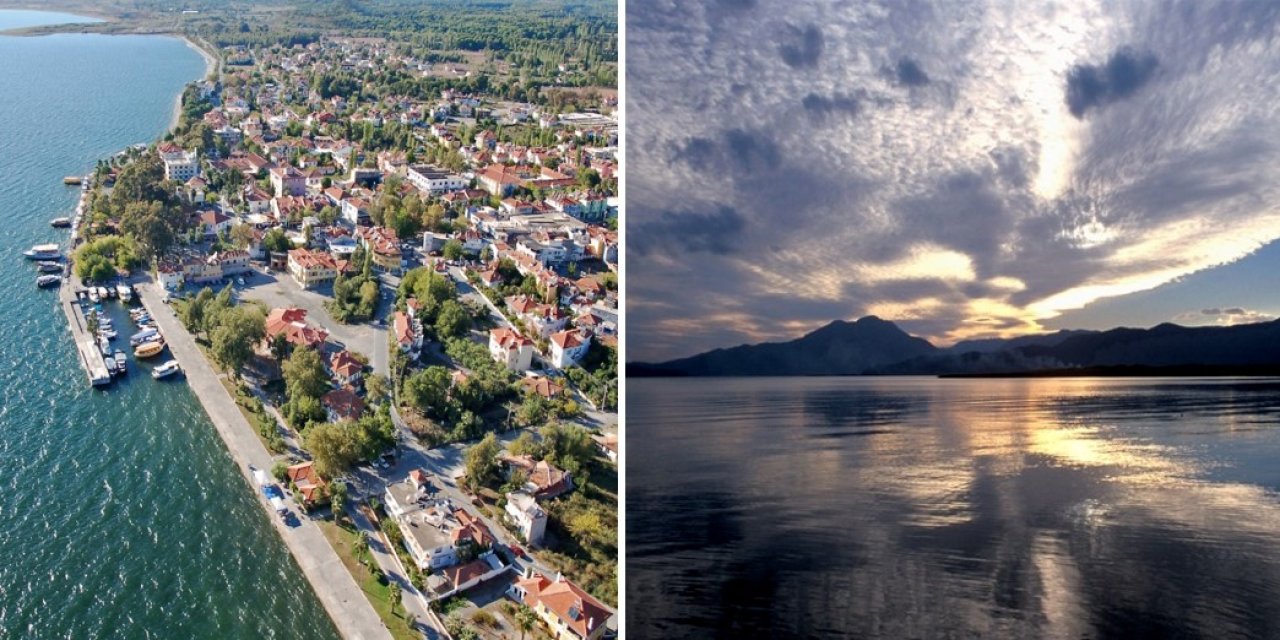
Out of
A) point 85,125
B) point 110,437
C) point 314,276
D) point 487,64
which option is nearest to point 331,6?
point 487,64

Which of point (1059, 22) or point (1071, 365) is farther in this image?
point (1071, 365)

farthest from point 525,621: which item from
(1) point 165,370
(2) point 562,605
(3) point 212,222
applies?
(3) point 212,222

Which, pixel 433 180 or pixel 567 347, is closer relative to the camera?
pixel 567 347

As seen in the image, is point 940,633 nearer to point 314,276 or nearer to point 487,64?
point 314,276

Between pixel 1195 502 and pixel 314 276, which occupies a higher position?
pixel 314 276

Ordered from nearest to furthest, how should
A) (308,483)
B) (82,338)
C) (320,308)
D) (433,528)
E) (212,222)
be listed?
1. (433,528)
2. (308,483)
3. (82,338)
4. (320,308)
5. (212,222)

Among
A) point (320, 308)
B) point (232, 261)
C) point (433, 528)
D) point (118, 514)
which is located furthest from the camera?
point (232, 261)

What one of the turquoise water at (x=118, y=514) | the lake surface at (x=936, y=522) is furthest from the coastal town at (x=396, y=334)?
the lake surface at (x=936, y=522)

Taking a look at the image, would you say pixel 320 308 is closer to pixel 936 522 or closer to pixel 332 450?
pixel 332 450
